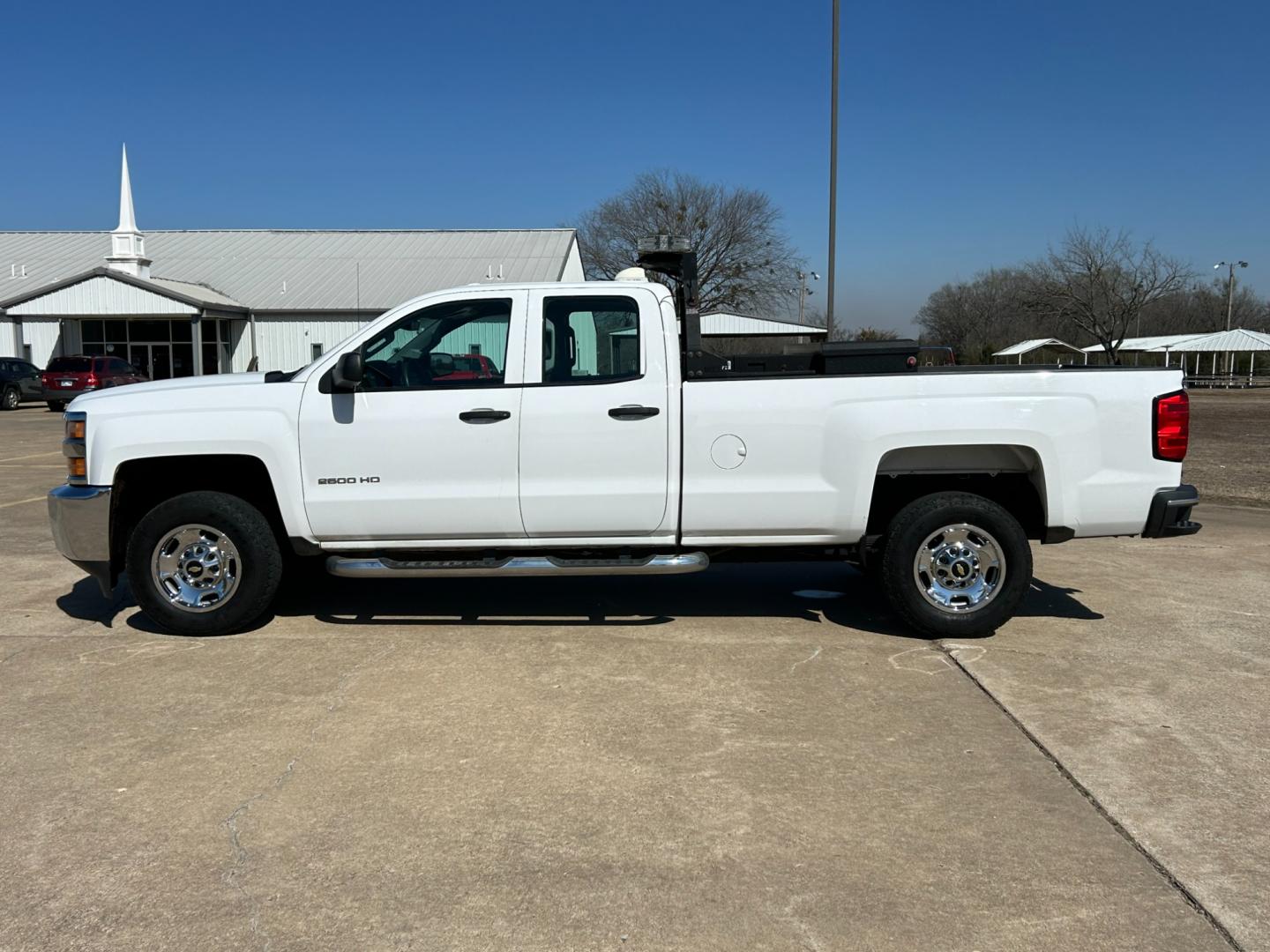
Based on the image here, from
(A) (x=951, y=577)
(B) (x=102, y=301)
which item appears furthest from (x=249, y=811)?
(B) (x=102, y=301)

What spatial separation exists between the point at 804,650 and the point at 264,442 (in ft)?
10.7

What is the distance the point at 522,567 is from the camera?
5.98 metres

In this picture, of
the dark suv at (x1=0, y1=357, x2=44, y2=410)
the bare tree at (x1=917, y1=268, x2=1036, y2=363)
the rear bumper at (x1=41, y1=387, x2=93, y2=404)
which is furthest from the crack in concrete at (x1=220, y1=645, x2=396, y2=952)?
the bare tree at (x1=917, y1=268, x2=1036, y2=363)

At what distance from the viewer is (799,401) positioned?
5910 millimetres

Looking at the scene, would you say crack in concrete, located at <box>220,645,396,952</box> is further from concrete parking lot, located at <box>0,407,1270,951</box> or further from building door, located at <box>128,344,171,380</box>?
building door, located at <box>128,344,171,380</box>

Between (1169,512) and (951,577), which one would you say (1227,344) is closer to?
(1169,512)

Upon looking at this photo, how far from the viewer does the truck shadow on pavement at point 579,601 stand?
666 cm

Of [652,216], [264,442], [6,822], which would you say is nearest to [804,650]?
[264,442]

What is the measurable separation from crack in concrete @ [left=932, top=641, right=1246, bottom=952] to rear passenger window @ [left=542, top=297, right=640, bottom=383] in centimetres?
252

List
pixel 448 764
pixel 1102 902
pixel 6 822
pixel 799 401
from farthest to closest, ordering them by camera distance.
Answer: pixel 799 401
pixel 448 764
pixel 6 822
pixel 1102 902

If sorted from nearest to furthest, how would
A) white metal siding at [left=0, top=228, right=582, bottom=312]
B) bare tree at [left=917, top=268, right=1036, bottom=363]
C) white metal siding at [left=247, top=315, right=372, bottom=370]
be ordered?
white metal siding at [left=247, top=315, right=372, bottom=370] → white metal siding at [left=0, top=228, right=582, bottom=312] → bare tree at [left=917, top=268, right=1036, bottom=363]

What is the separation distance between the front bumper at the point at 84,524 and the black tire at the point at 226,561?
16cm

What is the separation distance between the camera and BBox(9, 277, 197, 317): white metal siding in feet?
118

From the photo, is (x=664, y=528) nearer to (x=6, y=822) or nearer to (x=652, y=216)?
(x=6, y=822)
